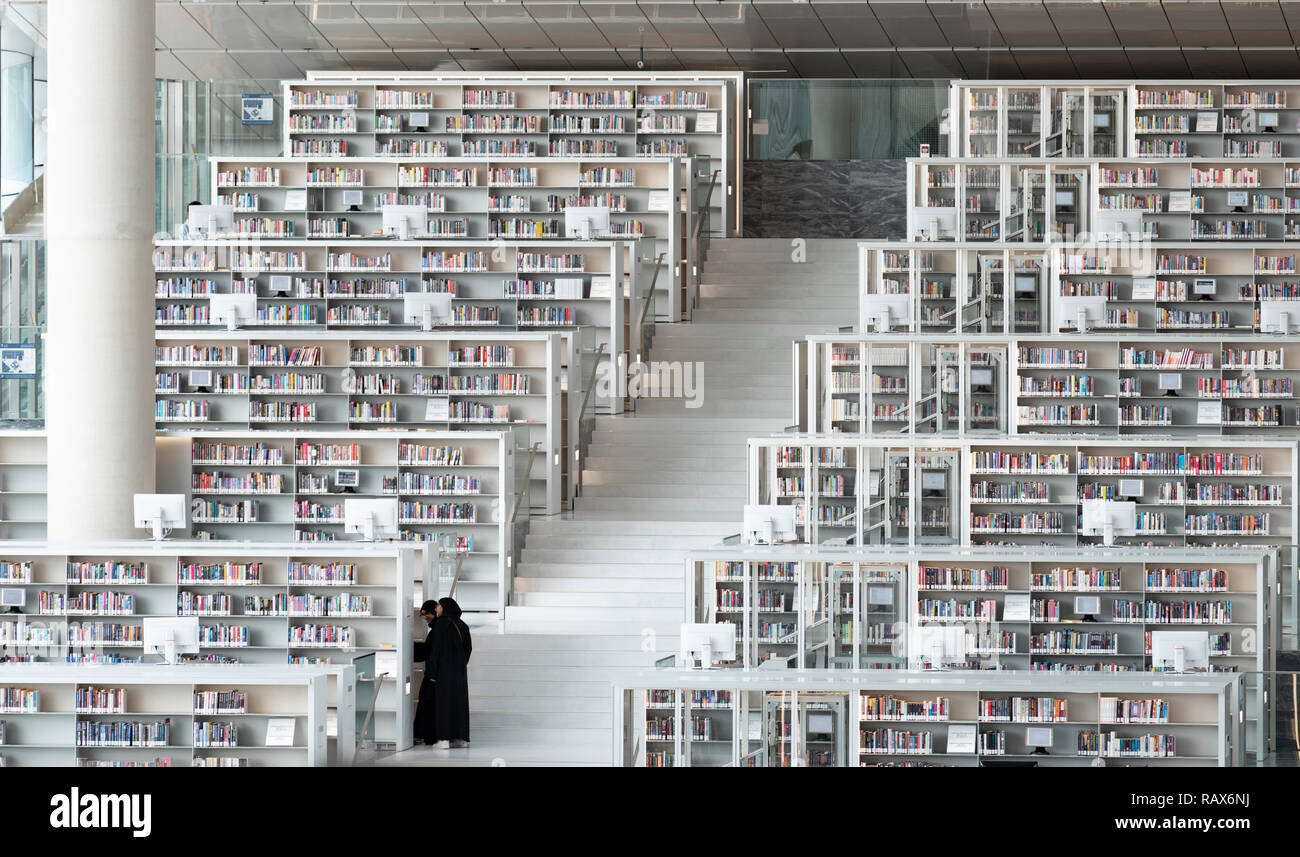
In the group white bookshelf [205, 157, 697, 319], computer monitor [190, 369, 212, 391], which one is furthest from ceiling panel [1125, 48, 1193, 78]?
computer monitor [190, 369, 212, 391]

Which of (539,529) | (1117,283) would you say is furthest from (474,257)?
(1117,283)

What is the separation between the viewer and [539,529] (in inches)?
620

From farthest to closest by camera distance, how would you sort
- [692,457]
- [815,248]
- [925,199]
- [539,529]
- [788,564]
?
[815,248] → [925,199] → [692,457] → [539,529] → [788,564]

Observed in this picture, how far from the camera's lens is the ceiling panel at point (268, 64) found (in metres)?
23.6

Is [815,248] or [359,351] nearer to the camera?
[359,351]

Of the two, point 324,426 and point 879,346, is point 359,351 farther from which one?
point 879,346

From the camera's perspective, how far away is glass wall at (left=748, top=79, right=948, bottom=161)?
71.6ft

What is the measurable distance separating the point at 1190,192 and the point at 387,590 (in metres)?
9.94

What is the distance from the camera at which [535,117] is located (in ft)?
70.2

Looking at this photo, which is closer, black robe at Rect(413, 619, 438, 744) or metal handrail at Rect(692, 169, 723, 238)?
black robe at Rect(413, 619, 438, 744)

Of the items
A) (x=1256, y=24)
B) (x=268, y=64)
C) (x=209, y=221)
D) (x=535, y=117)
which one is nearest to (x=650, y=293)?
(x=535, y=117)

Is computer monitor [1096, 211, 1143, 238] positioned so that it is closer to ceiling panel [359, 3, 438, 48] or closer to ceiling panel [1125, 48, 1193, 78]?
ceiling panel [1125, 48, 1193, 78]

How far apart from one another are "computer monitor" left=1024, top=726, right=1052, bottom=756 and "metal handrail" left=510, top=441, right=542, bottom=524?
581cm
